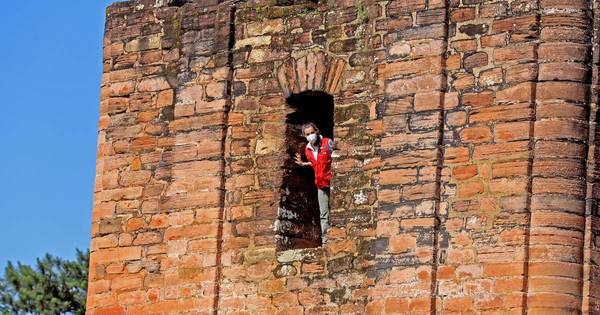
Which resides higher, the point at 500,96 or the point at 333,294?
the point at 500,96

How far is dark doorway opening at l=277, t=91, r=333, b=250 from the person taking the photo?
1747cm

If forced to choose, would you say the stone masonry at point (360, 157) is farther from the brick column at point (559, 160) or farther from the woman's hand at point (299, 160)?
the woman's hand at point (299, 160)

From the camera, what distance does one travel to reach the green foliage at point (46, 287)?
25812 mm

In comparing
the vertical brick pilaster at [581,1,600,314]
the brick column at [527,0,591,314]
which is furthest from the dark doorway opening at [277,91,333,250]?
the vertical brick pilaster at [581,1,600,314]

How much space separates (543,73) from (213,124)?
3.17 metres

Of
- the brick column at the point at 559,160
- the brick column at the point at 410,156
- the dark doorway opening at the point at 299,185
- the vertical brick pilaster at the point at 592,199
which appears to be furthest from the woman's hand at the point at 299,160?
the vertical brick pilaster at the point at 592,199

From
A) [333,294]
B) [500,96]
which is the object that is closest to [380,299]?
[333,294]

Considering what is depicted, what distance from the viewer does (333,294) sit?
55.2 feet

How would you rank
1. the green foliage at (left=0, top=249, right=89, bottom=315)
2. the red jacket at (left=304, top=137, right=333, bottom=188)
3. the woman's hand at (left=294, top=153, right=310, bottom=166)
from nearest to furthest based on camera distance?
the red jacket at (left=304, top=137, right=333, bottom=188) → the woman's hand at (left=294, top=153, right=310, bottom=166) → the green foliage at (left=0, top=249, right=89, bottom=315)

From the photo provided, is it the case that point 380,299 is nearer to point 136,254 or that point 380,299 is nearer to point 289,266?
point 289,266

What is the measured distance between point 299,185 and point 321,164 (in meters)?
0.37

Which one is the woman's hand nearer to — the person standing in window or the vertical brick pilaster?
the person standing in window

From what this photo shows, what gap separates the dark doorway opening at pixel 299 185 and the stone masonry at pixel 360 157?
84 mm

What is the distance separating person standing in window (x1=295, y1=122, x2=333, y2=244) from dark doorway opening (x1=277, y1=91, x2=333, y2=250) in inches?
6.0
